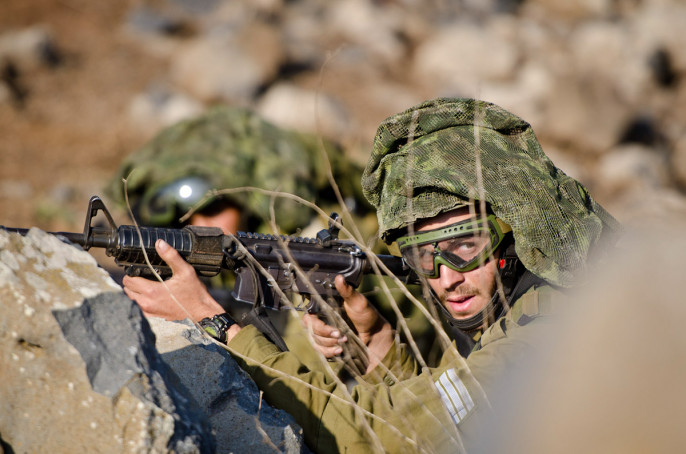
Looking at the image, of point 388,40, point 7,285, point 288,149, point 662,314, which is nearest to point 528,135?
point 662,314

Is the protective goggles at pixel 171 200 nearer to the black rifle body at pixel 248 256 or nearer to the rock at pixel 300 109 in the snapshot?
the black rifle body at pixel 248 256

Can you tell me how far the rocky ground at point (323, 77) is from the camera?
10266 millimetres

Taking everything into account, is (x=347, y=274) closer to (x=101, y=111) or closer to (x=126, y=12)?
(x=101, y=111)

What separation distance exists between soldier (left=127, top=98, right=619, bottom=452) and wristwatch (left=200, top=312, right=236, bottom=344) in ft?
0.05

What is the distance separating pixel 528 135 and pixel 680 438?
2.12m

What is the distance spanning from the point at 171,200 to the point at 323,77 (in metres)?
5.77

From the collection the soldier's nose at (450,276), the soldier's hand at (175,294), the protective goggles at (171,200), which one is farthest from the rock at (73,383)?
the protective goggles at (171,200)

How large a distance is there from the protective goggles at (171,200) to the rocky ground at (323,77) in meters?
2.73

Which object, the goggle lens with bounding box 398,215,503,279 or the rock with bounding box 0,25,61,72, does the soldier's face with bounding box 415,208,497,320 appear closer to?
the goggle lens with bounding box 398,215,503,279

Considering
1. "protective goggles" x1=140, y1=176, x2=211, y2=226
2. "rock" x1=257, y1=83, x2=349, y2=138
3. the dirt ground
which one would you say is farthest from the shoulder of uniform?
"rock" x1=257, y1=83, x2=349, y2=138

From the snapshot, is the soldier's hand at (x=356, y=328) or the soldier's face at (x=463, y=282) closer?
the soldier's face at (x=463, y=282)

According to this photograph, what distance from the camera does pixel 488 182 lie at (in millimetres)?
3141

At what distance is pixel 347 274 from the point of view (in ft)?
12.1

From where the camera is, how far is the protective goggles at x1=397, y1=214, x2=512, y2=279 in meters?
3.15
